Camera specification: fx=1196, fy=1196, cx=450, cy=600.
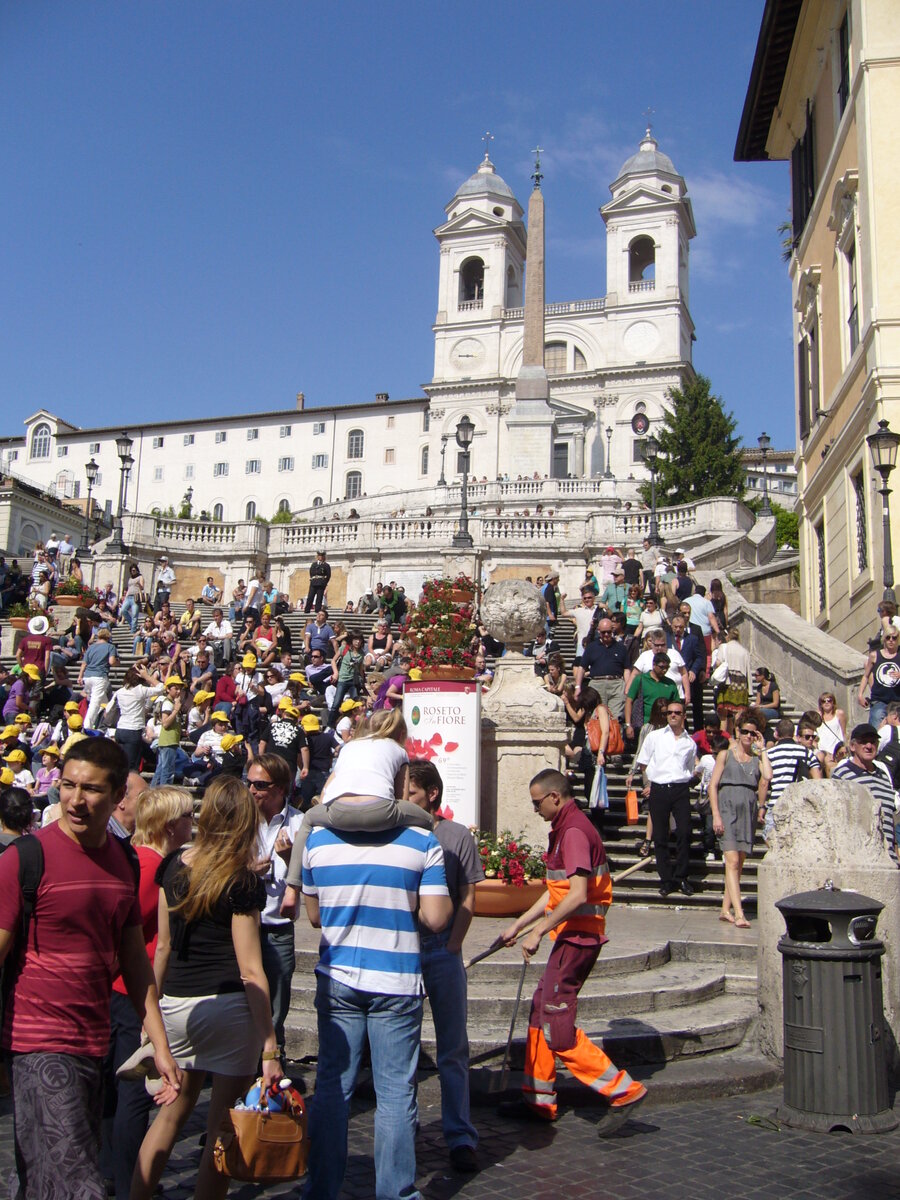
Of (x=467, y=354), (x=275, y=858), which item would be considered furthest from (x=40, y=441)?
(x=275, y=858)

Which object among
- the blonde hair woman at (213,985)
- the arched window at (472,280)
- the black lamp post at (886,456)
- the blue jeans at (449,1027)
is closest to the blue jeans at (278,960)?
the blue jeans at (449,1027)

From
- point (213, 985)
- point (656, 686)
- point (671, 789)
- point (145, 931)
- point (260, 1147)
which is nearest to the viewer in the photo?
point (260, 1147)

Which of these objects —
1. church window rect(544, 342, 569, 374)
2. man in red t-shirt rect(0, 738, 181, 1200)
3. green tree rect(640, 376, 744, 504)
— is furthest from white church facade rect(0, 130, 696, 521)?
man in red t-shirt rect(0, 738, 181, 1200)

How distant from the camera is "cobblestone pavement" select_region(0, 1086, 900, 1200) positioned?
5137mm

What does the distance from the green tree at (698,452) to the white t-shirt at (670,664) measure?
39.1 m

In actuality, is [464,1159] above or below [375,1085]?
below

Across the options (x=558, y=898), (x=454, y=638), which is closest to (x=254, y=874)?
(x=558, y=898)

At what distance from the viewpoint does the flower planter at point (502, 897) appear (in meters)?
9.30

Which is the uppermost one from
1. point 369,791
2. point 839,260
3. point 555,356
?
point 555,356

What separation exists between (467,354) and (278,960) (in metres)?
78.3

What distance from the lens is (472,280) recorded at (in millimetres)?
86500

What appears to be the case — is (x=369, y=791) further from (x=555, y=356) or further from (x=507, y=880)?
(x=555, y=356)

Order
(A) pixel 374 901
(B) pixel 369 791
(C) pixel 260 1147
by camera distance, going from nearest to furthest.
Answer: (C) pixel 260 1147, (A) pixel 374 901, (B) pixel 369 791

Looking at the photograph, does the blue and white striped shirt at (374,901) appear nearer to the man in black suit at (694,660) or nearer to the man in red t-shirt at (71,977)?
the man in red t-shirt at (71,977)
